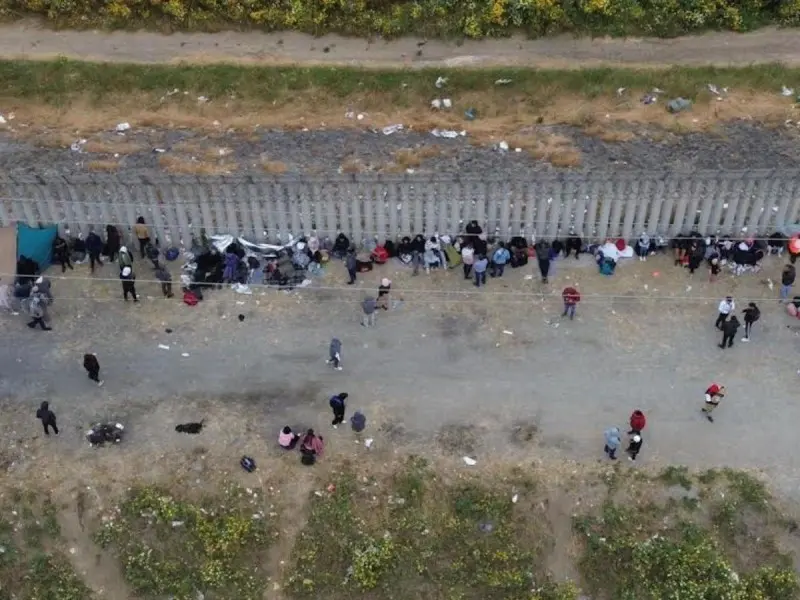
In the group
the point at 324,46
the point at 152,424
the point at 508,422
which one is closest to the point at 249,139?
the point at 324,46

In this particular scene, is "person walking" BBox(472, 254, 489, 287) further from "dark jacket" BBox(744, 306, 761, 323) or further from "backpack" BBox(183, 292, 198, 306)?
"backpack" BBox(183, 292, 198, 306)

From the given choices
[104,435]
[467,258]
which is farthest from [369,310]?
[104,435]

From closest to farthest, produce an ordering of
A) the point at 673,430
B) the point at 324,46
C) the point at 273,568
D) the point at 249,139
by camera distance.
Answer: the point at 273,568 < the point at 673,430 < the point at 249,139 < the point at 324,46

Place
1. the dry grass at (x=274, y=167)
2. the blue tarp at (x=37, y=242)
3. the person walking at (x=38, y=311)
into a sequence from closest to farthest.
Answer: the person walking at (x=38, y=311), the blue tarp at (x=37, y=242), the dry grass at (x=274, y=167)

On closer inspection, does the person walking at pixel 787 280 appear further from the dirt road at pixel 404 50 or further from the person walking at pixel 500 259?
the dirt road at pixel 404 50

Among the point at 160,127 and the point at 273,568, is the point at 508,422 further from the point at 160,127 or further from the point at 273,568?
the point at 160,127

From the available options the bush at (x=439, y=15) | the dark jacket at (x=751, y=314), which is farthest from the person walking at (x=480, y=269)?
the bush at (x=439, y=15)
